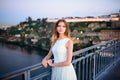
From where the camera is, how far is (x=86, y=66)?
3463 millimetres

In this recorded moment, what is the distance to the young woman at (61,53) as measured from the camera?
1911 millimetres

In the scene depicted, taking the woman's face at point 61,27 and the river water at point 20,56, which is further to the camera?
the river water at point 20,56

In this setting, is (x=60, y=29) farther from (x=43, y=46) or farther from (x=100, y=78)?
(x=43, y=46)

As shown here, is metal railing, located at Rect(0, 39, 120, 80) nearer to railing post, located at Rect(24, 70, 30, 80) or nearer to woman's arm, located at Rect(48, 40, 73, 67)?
railing post, located at Rect(24, 70, 30, 80)

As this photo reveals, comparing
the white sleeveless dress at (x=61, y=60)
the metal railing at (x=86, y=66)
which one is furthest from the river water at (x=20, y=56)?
the white sleeveless dress at (x=61, y=60)

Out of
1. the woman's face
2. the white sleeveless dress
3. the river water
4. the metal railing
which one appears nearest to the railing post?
the metal railing

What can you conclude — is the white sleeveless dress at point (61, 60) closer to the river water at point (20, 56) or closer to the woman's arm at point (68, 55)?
the woman's arm at point (68, 55)

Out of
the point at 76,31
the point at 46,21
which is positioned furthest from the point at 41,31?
the point at 76,31

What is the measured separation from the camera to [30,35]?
80250mm

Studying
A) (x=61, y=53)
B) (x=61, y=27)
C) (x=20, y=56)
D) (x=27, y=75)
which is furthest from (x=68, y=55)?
(x=20, y=56)

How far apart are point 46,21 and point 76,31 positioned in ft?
64.2

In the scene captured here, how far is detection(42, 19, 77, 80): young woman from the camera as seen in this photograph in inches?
75.2

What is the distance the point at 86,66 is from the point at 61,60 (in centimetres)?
157

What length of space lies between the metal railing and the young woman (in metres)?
0.12
